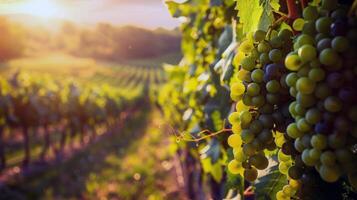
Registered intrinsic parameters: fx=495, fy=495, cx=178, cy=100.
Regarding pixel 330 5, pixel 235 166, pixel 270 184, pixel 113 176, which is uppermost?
pixel 330 5

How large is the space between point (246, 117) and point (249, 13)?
13.9 inches

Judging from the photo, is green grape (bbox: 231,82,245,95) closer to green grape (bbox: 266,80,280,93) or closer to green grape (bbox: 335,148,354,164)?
green grape (bbox: 266,80,280,93)

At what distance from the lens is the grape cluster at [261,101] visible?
123 centimetres

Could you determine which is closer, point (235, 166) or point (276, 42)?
point (276, 42)

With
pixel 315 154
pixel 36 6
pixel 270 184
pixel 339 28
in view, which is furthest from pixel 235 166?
pixel 36 6

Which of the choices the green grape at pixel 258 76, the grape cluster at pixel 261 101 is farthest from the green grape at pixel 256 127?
the green grape at pixel 258 76

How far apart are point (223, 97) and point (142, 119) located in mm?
28891

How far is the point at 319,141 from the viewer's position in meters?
1.00

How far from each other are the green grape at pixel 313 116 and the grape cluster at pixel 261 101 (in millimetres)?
191

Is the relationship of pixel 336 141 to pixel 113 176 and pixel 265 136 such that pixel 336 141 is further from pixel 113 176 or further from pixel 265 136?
pixel 113 176

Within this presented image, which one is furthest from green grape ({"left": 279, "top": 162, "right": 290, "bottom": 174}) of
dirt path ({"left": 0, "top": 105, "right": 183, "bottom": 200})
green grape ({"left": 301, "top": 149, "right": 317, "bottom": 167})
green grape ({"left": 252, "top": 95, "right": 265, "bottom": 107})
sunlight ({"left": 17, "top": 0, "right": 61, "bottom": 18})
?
dirt path ({"left": 0, "top": 105, "right": 183, "bottom": 200})

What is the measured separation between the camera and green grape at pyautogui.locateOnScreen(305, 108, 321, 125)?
1012 mm

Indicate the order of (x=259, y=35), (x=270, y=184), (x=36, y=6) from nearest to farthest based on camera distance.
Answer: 1. (x=259, y=35)
2. (x=270, y=184)
3. (x=36, y=6)

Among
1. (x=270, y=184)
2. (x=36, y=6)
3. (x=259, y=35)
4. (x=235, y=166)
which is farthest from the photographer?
(x=36, y=6)
